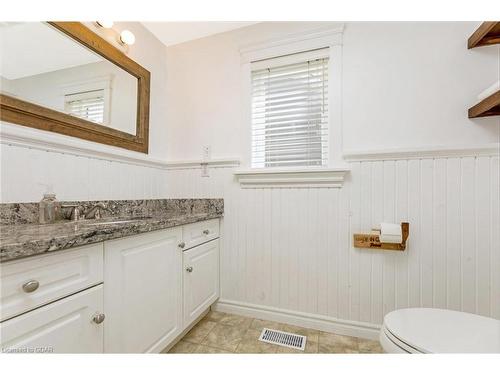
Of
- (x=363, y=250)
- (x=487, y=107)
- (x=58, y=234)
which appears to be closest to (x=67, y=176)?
(x=58, y=234)

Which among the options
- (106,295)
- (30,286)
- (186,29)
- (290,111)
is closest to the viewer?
(30,286)

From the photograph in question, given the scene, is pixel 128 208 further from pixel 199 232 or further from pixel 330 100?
pixel 330 100

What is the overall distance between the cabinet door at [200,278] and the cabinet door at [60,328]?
0.56 metres

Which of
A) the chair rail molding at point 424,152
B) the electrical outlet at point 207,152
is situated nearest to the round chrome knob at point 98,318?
the electrical outlet at point 207,152

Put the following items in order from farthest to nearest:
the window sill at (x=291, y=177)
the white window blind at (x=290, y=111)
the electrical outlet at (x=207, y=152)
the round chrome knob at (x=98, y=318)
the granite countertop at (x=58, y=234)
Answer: the electrical outlet at (x=207, y=152)
the white window blind at (x=290, y=111)
the window sill at (x=291, y=177)
the round chrome knob at (x=98, y=318)
the granite countertop at (x=58, y=234)

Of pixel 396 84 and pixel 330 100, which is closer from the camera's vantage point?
pixel 396 84

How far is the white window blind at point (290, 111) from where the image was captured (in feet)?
5.45

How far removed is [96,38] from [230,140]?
3.56ft

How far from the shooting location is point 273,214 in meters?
1.70

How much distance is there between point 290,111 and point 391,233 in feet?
3.59

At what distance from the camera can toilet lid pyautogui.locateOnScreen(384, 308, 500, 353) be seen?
798 millimetres

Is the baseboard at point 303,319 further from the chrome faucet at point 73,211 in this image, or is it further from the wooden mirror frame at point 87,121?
the wooden mirror frame at point 87,121

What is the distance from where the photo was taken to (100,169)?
4.79 feet
